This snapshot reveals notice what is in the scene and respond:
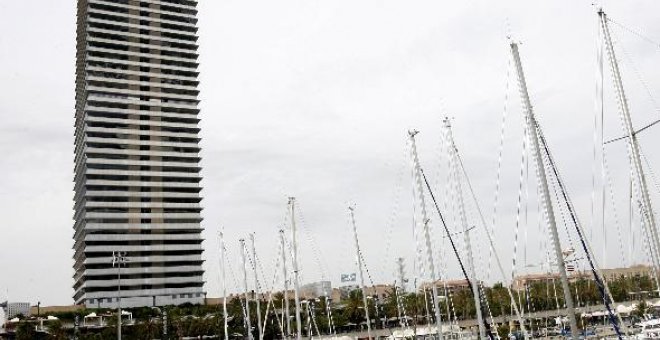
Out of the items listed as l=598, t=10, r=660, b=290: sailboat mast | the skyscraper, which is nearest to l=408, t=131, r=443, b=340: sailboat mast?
l=598, t=10, r=660, b=290: sailboat mast

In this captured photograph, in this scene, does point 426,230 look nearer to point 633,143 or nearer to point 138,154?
point 633,143

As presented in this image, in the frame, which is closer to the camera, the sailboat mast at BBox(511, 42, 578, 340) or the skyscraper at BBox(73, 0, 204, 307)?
the sailboat mast at BBox(511, 42, 578, 340)

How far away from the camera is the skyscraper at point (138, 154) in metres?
153

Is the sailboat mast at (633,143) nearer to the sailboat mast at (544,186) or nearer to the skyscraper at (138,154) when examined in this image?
the sailboat mast at (544,186)

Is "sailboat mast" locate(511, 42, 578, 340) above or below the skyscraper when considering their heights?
below

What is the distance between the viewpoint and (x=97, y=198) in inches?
6142

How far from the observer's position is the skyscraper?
153125 millimetres

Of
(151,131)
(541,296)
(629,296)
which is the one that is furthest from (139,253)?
(629,296)

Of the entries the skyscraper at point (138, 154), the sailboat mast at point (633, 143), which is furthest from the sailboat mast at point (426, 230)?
the skyscraper at point (138, 154)

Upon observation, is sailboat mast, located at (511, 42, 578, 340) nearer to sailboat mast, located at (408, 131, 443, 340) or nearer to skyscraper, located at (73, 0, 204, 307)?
sailboat mast, located at (408, 131, 443, 340)

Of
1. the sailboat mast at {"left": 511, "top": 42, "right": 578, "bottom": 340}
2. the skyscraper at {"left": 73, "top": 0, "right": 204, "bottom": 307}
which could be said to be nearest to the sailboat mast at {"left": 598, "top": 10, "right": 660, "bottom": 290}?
the sailboat mast at {"left": 511, "top": 42, "right": 578, "bottom": 340}

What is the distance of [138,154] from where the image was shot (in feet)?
538

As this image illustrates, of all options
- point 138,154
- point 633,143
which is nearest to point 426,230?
point 633,143

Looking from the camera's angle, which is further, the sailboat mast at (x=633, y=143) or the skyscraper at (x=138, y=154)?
the skyscraper at (x=138, y=154)
